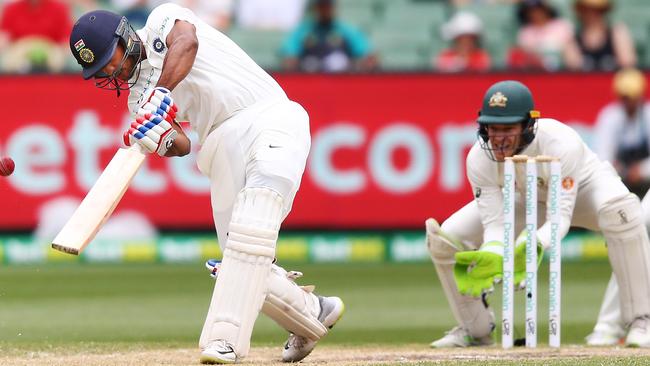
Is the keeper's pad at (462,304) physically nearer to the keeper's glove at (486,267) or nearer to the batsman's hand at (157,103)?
the keeper's glove at (486,267)

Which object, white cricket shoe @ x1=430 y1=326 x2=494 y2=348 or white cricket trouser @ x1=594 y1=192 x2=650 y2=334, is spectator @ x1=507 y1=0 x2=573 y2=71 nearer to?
white cricket trouser @ x1=594 y1=192 x2=650 y2=334

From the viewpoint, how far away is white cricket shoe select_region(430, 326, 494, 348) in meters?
6.91

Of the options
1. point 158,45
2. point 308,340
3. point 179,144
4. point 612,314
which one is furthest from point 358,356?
point 158,45

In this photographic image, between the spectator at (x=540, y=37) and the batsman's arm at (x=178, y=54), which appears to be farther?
the spectator at (x=540, y=37)

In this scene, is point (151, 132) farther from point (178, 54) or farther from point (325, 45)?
point (325, 45)

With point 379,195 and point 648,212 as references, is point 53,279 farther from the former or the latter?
point 648,212

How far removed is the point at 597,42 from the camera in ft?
41.3

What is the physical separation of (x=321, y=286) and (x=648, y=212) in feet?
10.0

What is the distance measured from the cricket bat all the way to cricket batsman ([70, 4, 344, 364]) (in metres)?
0.09

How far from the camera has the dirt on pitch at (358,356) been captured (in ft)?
18.9

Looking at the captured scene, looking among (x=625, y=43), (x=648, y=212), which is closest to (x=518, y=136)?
(x=648, y=212)

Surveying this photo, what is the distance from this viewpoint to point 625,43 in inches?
495

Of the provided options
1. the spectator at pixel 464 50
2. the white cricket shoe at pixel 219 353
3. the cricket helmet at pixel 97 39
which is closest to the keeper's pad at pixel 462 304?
the white cricket shoe at pixel 219 353

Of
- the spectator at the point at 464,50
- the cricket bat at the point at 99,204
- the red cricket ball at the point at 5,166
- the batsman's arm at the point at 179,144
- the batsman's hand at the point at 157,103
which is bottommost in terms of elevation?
the cricket bat at the point at 99,204
